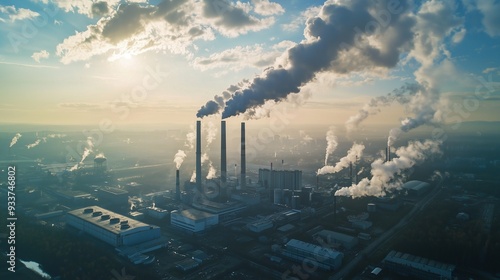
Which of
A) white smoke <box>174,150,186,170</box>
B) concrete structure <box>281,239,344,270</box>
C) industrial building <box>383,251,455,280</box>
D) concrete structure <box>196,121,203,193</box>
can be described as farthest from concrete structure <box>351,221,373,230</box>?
white smoke <box>174,150,186,170</box>

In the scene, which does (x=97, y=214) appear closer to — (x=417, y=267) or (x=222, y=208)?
(x=222, y=208)

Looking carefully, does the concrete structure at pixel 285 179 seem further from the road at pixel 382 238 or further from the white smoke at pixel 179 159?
the road at pixel 382 238

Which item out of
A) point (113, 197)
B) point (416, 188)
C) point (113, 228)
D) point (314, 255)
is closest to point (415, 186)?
point (416, 188)

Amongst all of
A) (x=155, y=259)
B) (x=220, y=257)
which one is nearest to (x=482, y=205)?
(x=220, y=257)

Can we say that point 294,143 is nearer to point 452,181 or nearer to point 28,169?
point 452,181

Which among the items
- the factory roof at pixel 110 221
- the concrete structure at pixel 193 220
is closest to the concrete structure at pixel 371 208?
the concrete structure at pixel 193 220

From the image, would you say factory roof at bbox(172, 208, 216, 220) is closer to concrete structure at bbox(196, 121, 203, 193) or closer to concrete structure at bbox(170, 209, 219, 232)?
concrete structure at bbox(170, 209, 219, 232)
